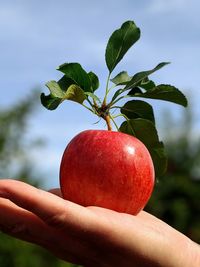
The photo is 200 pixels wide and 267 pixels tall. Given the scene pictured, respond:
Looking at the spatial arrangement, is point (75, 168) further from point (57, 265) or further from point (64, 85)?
point (57, 265)

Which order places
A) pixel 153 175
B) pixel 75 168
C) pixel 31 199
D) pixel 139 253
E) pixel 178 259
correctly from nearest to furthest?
pixel 31 199, pixel 139 253, pixel 178 259, pixel 75 168, pixel 153 175

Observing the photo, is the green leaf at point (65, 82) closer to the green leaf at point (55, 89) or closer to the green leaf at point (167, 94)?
the green leaf at point (55, 89)

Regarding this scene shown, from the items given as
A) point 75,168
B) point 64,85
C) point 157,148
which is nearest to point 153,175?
point 157,148

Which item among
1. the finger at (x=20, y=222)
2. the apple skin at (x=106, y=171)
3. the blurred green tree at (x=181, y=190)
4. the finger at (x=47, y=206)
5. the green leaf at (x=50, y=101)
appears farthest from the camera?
the blurred green tree at (x=181, y=190)

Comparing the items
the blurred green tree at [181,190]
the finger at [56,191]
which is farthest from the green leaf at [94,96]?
the blurred green tree at [181,190]

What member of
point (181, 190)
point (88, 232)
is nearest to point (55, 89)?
point (88, 232)

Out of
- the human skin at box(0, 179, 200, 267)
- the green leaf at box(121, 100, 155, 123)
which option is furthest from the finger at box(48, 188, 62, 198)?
the green leaf at box(121, 100, 155, 123)

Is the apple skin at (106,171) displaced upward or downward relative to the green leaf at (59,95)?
downward
